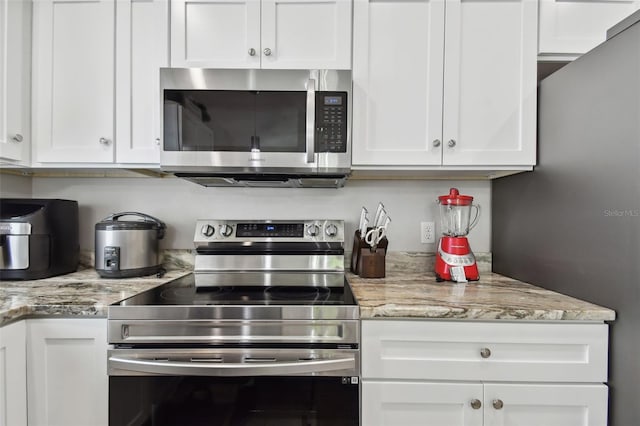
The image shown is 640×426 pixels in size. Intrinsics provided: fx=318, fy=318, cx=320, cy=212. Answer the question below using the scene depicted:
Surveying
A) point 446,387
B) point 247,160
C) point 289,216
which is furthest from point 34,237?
point 446,387

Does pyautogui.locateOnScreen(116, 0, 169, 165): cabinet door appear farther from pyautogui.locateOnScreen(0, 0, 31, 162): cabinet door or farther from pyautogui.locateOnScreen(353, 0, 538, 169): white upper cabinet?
pyautogui.locateOnScreen(353, 0, 538, 169): white upper cabinet

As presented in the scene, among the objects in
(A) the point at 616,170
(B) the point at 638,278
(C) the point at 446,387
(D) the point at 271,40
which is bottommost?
(C) the point at 446,387

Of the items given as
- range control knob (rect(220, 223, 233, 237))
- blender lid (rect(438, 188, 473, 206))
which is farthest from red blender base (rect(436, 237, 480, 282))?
range control knob (rect(220, 223, 233, 237))

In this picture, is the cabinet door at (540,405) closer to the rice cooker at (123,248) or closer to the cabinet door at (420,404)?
the cabinet door at (420,404)

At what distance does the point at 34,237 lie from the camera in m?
1.31

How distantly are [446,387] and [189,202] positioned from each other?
1.41 m

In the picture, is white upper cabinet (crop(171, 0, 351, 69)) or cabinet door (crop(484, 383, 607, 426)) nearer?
cabinet door (crop(484, 383, 607, 426))

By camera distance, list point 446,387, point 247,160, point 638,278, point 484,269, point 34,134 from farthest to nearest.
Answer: point 484,269 < point 34,134 < point 247,160 < point 446,387 < point 638,278

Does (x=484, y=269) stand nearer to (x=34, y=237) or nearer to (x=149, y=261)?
(x=149, y=261)

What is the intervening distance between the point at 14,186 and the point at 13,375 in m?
1.02

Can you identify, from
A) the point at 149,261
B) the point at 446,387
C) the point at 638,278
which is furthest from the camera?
the point at 149,261

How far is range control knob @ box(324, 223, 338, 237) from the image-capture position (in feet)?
5.05

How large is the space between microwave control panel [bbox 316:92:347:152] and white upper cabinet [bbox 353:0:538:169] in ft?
0.29

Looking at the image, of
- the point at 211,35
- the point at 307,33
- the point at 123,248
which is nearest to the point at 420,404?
the point at 123,248
